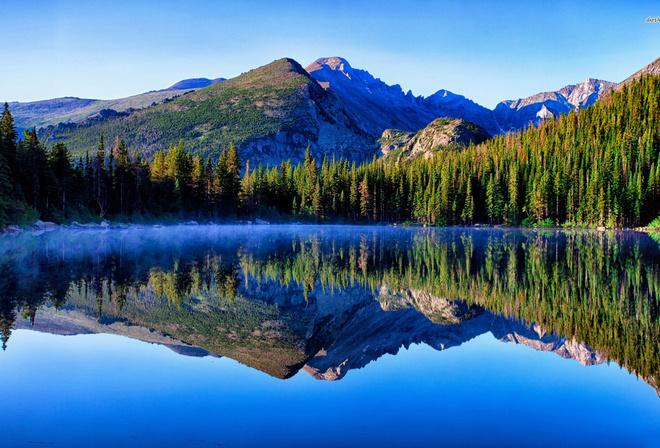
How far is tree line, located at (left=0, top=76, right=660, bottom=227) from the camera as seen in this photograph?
56.3 m

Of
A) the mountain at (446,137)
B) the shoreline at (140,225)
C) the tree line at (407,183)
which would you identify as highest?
the mountain at (446,137)

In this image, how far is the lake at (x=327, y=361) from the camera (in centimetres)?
549

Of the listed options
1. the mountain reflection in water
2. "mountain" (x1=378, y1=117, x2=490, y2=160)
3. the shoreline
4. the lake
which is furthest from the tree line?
"mountain" (x1=378, y1=117, x2=490, y2=160)

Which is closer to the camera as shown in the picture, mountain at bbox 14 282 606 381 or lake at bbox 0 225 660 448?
lake at bbox 0 225 660 448

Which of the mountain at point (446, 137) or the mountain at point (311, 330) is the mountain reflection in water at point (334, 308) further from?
the mountain at point (446, 137)

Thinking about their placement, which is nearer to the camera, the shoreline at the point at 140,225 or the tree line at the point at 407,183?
the shoreline at the point at 140,225

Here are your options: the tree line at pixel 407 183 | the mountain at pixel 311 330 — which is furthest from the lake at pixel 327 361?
the tree line at pixel 407 183

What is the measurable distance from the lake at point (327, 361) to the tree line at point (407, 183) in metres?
36.4

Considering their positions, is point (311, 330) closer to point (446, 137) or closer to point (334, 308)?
point (334, 308)

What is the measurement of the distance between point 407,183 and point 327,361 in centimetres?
9456

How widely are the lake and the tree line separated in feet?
119

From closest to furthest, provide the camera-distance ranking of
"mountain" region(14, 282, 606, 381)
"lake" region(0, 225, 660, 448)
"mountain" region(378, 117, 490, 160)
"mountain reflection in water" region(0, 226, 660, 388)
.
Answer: "lake" region(0, 225, 660, 448) → "mountain" region(14, 282, 606, 381) → "mountain reflection in water" region(0, 226, 660, 388) → "mountain" region(378, 117, 490, 160)

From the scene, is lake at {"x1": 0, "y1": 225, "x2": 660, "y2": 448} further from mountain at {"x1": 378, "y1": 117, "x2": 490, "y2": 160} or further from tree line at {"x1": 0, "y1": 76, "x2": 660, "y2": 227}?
mountain at {"x1": 378, "y1": 117, "x2": 490, "y2": 160}

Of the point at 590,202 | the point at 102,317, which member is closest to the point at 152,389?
the point at 102,317
